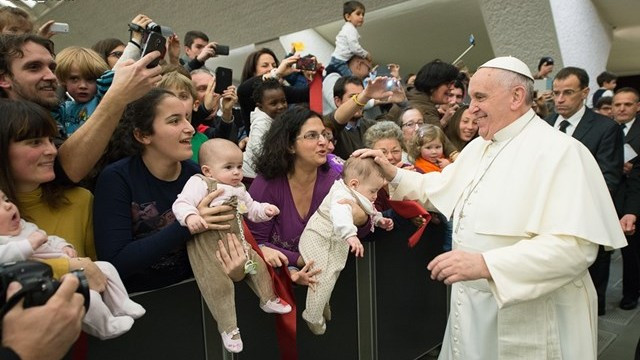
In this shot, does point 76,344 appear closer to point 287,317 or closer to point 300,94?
point 287,317

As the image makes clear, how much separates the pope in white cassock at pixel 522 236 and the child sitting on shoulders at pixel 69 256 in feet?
4.35

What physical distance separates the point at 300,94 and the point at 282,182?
5.69 feet

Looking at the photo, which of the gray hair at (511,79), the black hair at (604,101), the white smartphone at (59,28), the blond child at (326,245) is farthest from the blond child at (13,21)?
the black hair at (604,101)

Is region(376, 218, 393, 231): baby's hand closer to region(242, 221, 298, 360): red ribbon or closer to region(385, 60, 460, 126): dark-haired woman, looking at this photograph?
region(242, 221, 298, 360): red ribbon

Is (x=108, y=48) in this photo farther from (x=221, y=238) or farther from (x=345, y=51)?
(x=345, y=51)

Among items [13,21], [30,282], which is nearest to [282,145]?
[30,282]

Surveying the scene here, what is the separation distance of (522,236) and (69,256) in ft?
6.62

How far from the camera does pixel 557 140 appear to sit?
2.18 metres

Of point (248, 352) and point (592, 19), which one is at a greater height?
point (592, 19)

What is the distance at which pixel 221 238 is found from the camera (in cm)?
216

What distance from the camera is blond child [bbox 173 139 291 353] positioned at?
2.09m

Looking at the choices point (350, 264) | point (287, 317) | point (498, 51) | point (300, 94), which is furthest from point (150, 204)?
point (498, 51)

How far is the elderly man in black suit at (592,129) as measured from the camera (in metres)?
4.20

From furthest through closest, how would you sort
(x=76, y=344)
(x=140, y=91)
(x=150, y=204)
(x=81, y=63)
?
1. (x=81, y=63)
2. (x=150, y=204)
3. (x=140, y=91)
4. (x=76, y=344)
